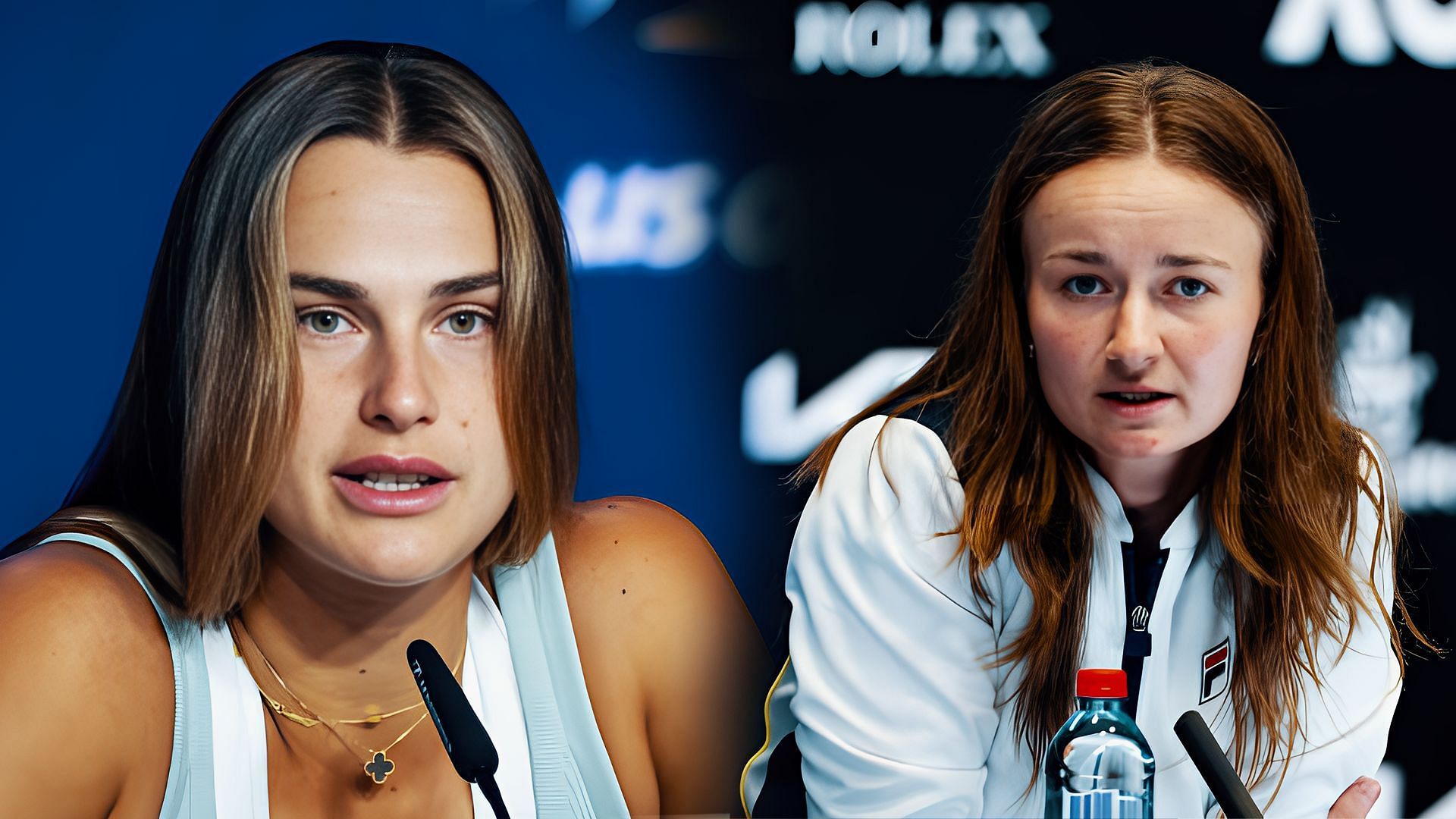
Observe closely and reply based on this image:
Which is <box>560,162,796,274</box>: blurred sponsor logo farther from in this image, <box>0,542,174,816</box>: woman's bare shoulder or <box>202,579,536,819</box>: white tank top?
<box>0,542,174,816</box>: woman's bare shoulder

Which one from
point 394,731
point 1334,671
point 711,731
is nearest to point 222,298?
point 394,731

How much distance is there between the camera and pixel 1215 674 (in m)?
1.56

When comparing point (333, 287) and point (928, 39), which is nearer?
point (333, 287)

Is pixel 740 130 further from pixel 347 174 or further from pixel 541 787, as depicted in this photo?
pixel 541 787

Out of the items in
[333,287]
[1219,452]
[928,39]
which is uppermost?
[928,39]

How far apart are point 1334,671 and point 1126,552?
0.26 meters

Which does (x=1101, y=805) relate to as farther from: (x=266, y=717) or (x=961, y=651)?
(x=266, y=717)

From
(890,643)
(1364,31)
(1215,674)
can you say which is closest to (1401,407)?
(1364,31)

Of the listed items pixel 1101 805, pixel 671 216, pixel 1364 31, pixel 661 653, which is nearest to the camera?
pixel 1101 805

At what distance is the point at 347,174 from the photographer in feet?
4.86

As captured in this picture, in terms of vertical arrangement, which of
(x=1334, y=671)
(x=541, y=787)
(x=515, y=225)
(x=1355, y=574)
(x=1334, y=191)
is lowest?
(x=541, y=787)

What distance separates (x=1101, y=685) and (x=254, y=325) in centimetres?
88

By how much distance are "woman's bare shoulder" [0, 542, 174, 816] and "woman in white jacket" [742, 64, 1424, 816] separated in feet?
2.15

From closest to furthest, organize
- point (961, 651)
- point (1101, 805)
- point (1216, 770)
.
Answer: point (1216, 770) → point (1101, 805) → point (961, 651)
